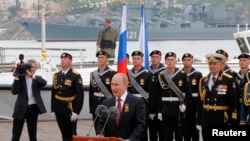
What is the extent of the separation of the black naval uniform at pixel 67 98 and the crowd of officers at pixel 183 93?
1.04ft

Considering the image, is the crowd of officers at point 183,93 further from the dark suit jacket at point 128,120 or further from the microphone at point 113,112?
the microphone at point 113,112

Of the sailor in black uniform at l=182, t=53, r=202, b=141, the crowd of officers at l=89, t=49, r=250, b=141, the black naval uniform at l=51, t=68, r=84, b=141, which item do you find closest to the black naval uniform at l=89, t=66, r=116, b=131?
the crowd of officers at l=89, t=49, r=250, b=141

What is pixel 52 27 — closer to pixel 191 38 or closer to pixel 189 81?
pixel 191 38

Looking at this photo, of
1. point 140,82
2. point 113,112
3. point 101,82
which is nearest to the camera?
point 113,112

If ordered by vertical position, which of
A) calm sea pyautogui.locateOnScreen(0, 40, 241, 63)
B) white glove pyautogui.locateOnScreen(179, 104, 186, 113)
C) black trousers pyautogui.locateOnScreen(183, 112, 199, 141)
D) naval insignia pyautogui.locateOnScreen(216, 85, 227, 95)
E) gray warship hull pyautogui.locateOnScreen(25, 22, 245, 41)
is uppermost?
gray warship hull pyautogui.locateOnScreen(25, 22, 245, 41)

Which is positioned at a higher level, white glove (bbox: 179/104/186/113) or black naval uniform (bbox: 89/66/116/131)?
black naval uniform (bbox: 89/66/116/131)

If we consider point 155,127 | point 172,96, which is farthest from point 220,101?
point 155,127

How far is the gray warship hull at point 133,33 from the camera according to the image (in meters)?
79.7

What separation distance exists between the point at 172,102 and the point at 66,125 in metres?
1.74

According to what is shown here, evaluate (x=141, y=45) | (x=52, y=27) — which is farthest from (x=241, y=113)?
(x=52, y=27)

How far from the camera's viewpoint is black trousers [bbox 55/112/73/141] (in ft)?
41.3

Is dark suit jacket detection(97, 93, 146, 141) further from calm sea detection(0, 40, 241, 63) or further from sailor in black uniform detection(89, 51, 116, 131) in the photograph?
calm sea detection(0, 40, 241, 63)

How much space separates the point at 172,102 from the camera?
12062mm

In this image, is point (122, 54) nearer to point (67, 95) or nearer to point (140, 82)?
point (140, 82)
